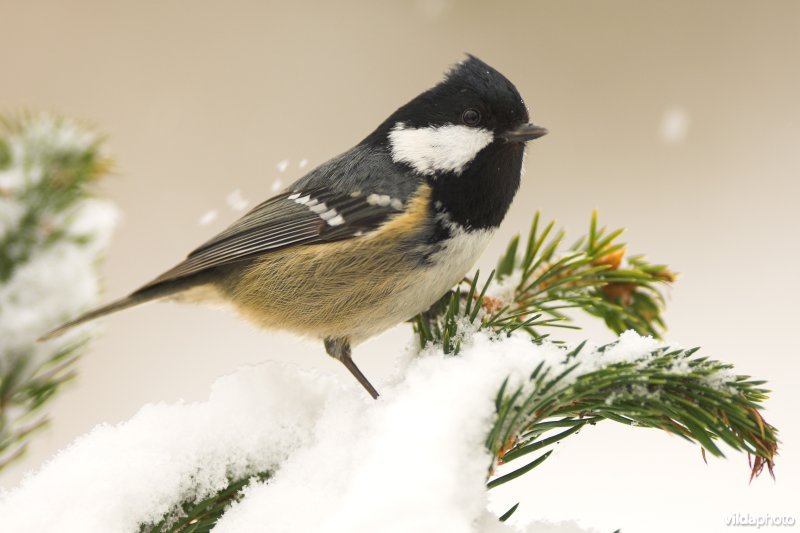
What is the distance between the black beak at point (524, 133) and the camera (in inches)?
42.9

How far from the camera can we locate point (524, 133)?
1.10 meters

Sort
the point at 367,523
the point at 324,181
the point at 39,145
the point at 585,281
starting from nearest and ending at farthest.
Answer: the point at 367,523
the point at 39,145
the point at 585,281
the point at 324,181

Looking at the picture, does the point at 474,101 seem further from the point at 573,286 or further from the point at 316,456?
the point at 316,456

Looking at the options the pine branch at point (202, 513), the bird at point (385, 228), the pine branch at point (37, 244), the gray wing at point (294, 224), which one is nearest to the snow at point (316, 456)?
the pine branch at point (202, 513)

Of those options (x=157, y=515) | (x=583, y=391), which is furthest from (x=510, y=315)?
(x=157, y=515)

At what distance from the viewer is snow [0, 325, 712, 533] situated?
57cm

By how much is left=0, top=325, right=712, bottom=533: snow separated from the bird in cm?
25

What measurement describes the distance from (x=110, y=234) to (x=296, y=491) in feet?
1.60

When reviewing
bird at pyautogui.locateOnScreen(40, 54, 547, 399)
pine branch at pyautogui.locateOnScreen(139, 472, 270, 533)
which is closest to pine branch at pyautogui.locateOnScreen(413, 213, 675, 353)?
bird at pyautogui.locateOnScreen(40, 54, 547, 399)

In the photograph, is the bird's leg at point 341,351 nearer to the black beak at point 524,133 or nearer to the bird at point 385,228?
the bird at point 385,228

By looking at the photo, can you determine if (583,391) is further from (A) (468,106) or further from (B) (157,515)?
(A) (468,106)

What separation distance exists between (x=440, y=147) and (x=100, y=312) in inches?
25.8

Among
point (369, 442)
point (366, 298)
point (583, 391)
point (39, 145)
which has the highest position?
point (39, 145)

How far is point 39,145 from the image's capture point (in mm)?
887
